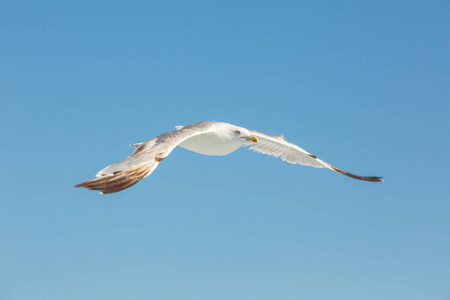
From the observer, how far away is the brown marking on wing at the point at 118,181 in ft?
25.7

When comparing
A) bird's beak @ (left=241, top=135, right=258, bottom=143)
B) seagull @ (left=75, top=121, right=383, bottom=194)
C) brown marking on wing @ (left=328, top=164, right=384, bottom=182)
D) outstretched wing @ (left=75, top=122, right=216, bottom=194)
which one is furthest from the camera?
brown marking on wing @ (left=328, top=164, right=384, bottom=182)

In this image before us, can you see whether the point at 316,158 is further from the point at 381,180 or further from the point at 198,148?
the point at 198,148

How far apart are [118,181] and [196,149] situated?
211 inches

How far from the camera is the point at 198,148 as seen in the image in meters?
13.4

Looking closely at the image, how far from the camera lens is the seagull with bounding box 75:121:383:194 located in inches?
326

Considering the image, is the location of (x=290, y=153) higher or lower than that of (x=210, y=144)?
higher

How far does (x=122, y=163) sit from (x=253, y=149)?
791 centimetres

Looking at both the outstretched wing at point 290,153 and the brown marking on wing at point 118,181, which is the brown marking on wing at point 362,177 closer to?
the outstretched wing at point 290,153

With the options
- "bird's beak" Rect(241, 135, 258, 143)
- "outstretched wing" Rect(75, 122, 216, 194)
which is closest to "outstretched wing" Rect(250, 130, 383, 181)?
"bird's beak" Rect(241, 135, 258, 143)

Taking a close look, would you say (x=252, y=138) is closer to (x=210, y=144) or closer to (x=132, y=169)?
(x=210, y=144)

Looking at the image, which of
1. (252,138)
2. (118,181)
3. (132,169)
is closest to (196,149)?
(252,138)

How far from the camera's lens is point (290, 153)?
1638 centimetres

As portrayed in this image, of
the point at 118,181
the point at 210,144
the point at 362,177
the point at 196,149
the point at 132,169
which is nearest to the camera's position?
the point at 118,181

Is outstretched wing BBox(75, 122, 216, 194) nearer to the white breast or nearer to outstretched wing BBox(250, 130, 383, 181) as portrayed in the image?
the white breast
